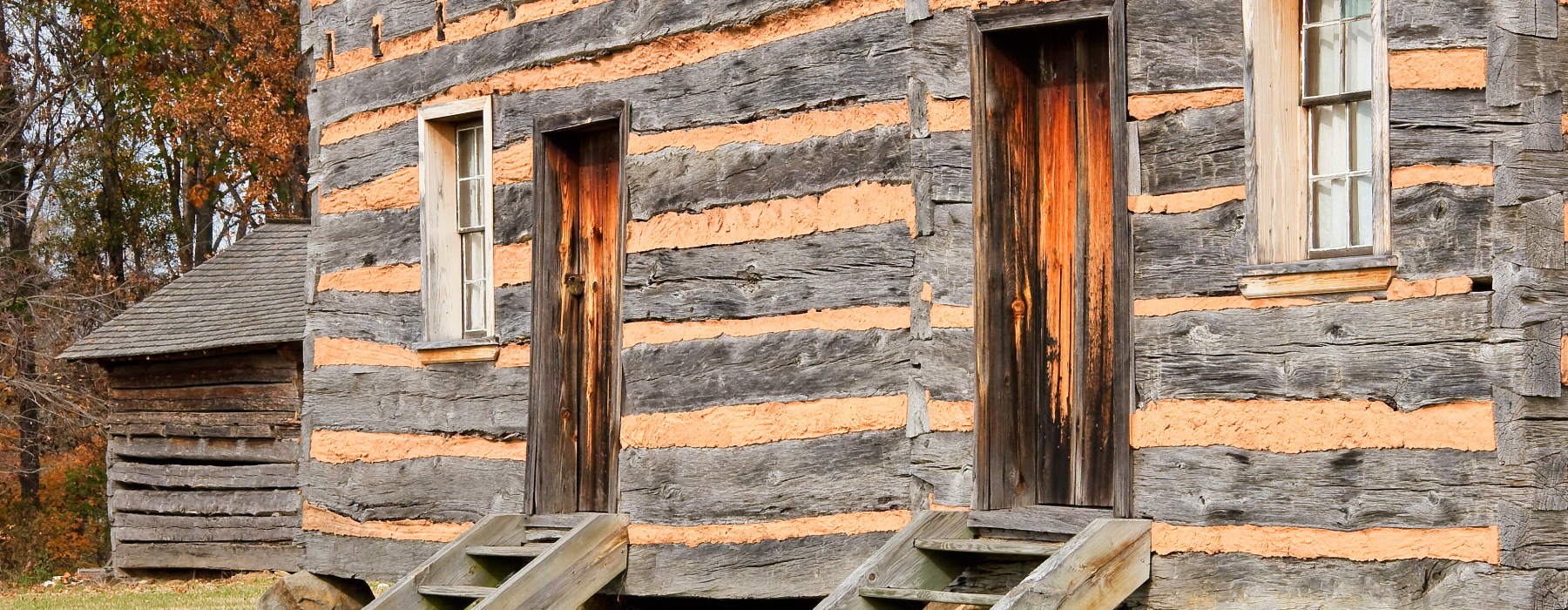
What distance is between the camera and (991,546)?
6.62 metres

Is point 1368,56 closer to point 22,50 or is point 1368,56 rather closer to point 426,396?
point 426,396

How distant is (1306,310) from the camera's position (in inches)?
238

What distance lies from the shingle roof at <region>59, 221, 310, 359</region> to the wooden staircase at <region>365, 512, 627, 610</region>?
9324mm

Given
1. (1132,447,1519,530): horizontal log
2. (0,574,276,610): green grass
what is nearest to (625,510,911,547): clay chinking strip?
(1132,447,1519,530): horizontal log

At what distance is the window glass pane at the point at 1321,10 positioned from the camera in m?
6.31

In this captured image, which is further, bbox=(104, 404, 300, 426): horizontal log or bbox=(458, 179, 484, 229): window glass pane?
bbox=(104, 404, 300, 426): horizontal log

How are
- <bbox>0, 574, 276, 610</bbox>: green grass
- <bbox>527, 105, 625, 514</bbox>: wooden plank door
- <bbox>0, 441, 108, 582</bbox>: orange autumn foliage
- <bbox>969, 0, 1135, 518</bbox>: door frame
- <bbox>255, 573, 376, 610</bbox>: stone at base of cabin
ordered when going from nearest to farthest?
<bbox>969, 0, 1135, 518</bbox>: door frame
<bbox>527, 105, 625, 514</bbox>: wooden plank door
<bbox>255, 573, 376, 610</bbox>: stone at base of cabin
<bbox>0, 574, 276, 610</bbox>: green grass
<bbox>0, 441, 108, 582</bbox>: orange autumn foliage

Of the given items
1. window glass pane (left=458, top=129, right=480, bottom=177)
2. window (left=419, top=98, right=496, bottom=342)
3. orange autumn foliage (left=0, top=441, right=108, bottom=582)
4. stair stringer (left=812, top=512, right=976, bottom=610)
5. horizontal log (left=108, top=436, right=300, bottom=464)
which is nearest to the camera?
stair stringer (left=812, top=512, right=976, bottom=610)

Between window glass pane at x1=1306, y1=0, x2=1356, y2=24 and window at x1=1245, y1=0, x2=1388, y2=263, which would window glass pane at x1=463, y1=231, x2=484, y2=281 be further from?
window glass pane at x1=1306, y1=0, x2=1356, y2=24

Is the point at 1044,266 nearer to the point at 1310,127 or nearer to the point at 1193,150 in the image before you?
the point at 1193,150

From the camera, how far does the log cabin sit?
5.79 meters

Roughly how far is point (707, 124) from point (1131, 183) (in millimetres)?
2387

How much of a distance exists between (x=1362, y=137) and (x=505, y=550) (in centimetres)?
457

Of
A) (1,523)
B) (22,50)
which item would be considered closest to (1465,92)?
(1,523)
